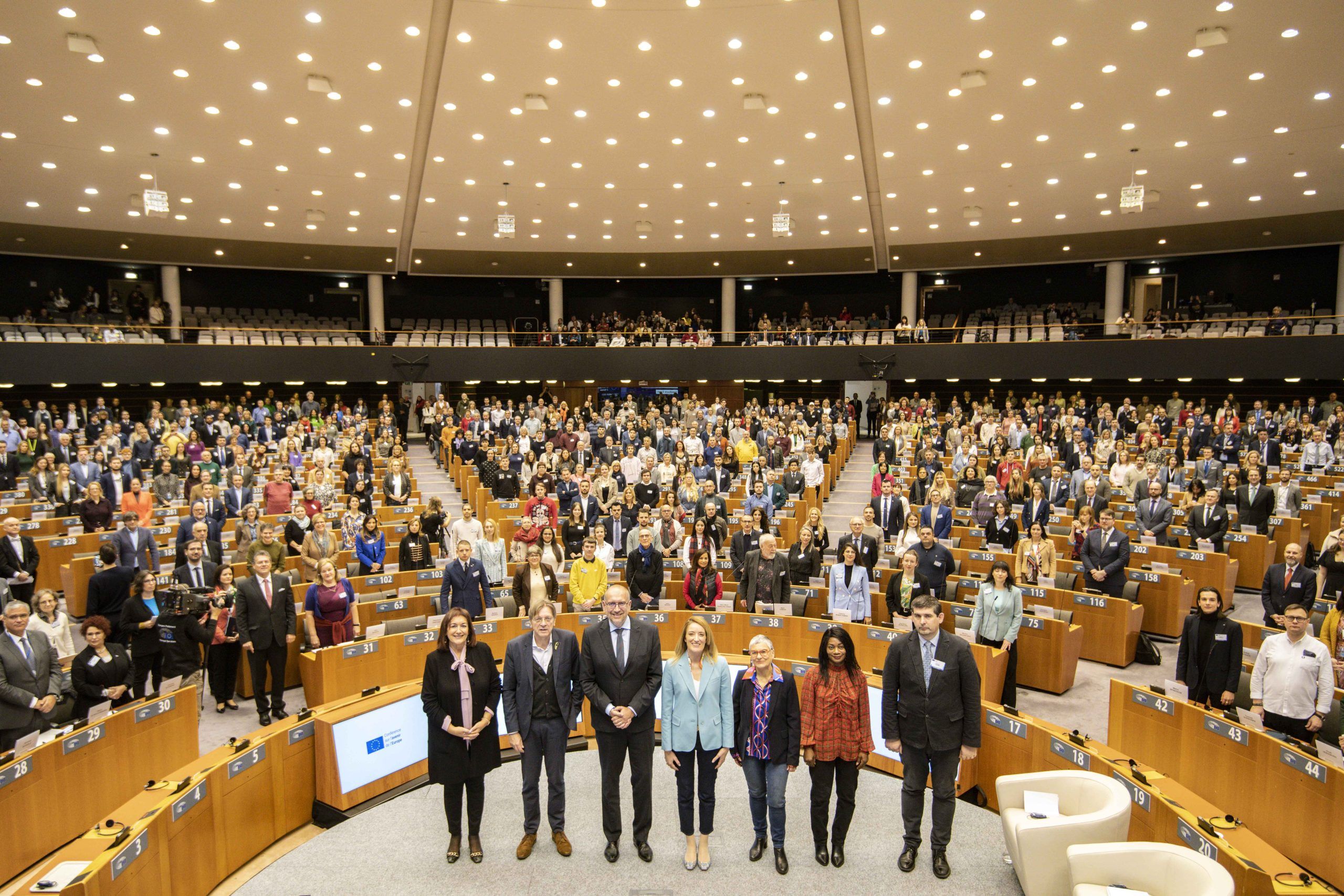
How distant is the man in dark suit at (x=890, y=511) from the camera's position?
889 centimetres

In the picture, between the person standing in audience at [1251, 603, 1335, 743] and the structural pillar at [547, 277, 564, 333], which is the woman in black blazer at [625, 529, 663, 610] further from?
the structural pillar at [547, 277, 564, 333]

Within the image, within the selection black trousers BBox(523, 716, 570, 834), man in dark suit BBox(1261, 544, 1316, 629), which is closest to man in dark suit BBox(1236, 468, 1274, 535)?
man in dark suit BBox(1261, 544, 1316, 629)

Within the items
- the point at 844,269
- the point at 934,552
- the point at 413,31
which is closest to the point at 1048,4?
the point at 934,552

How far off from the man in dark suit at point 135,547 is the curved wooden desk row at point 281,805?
4078mm

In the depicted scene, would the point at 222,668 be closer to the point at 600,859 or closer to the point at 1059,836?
the point at 600,859

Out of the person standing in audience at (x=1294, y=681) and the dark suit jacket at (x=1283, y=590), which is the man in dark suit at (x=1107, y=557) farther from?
the person standing in audience at (x=1294, y=681)

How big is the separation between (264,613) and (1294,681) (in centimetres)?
670

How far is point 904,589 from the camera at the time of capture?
6445 millimetres

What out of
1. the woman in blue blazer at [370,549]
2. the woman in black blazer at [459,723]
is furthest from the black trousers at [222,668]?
the woman in black blazer at [459,723]

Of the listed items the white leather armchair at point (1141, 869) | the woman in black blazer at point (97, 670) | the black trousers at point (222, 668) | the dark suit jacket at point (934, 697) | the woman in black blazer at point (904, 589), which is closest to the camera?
the white leather armchair at point (1141, 869)

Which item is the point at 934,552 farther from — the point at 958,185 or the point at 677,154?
the point at 958,185

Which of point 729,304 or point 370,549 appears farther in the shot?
point 729,304

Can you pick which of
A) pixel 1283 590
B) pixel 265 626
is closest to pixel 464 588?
pixel 265 626

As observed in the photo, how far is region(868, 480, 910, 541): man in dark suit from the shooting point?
889 cm
